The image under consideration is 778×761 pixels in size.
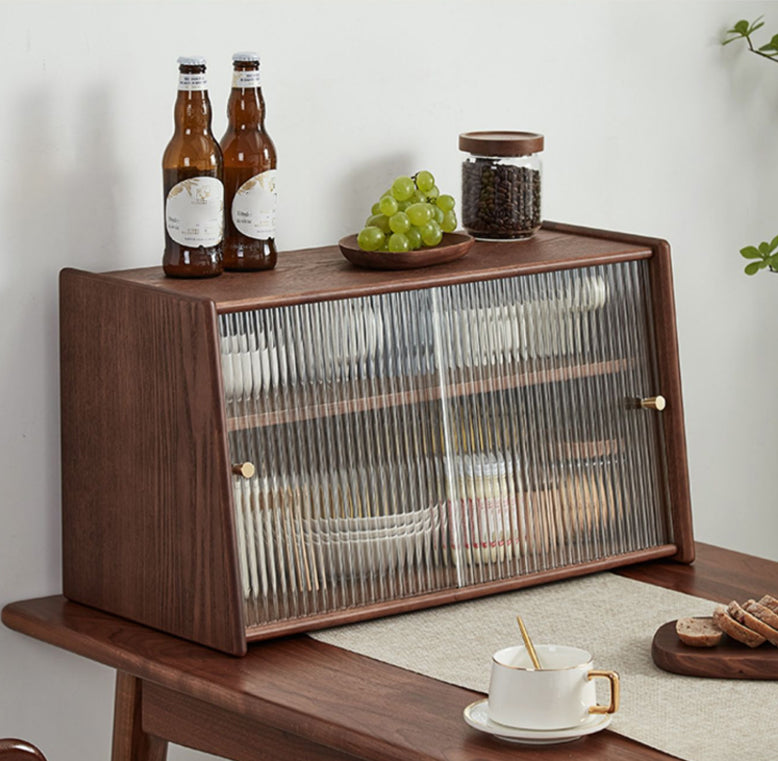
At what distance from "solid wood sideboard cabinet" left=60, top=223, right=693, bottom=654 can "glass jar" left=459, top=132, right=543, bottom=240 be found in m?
0.04

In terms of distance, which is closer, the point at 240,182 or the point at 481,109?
the point at 240,182

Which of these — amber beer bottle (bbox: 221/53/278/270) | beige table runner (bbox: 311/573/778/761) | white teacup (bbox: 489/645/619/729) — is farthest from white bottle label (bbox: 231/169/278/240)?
white teacup (bbox: 489/645/619/729)

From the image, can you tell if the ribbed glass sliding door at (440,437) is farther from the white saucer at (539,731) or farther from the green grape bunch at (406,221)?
the white saucer at (539,731)

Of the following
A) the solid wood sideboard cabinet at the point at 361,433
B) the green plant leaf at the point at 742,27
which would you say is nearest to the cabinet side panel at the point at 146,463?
the solid wood sideboard cabinet at the point at 361,433

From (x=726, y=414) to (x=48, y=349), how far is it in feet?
4.54

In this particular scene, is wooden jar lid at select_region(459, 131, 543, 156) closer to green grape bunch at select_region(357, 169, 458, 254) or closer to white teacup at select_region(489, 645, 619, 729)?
green grape bunch at select_region(357, 169, 458, 254)

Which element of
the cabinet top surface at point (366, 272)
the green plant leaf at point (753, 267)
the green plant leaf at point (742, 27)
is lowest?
the cabinet top surface at point (366, 272)

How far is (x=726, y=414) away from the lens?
2758 mm

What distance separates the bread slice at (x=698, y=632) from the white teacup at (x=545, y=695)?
23 cm

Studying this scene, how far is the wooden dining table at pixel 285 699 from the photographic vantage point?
4.75 ft

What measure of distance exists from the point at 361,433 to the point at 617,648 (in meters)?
0.41

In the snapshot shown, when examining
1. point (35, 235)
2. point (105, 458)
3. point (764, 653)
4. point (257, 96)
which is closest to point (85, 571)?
point (105, 458)

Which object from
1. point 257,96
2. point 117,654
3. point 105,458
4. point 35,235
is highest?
point 257,96

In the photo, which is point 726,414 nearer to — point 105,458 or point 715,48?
point 715,48
